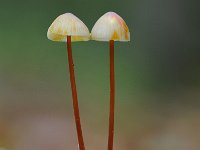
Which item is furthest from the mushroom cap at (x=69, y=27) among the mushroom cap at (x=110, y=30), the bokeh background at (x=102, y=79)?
the bokeh background at (x=102, y=79)

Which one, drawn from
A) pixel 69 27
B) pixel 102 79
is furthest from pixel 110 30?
pixel 102 79

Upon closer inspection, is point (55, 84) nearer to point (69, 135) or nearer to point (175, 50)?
point (69, 135)

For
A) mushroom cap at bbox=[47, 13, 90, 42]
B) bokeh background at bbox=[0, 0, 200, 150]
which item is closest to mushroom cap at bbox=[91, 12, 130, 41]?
mushroom cap at bbox=[47, 13, 90, 42]

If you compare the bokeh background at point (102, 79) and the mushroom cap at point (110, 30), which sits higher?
the mushroom cap at point (110, 30)

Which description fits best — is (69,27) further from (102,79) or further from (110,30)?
(102,79)

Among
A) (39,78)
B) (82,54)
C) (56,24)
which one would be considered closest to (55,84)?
(39,78)

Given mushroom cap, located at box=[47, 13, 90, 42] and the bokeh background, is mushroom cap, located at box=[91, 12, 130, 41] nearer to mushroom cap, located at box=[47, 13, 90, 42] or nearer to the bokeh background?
mushroom cap, located at box=[47, 13, 90, 42]

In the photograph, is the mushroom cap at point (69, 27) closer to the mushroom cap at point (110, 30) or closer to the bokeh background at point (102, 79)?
the mushroom cap at point (110, 30)
